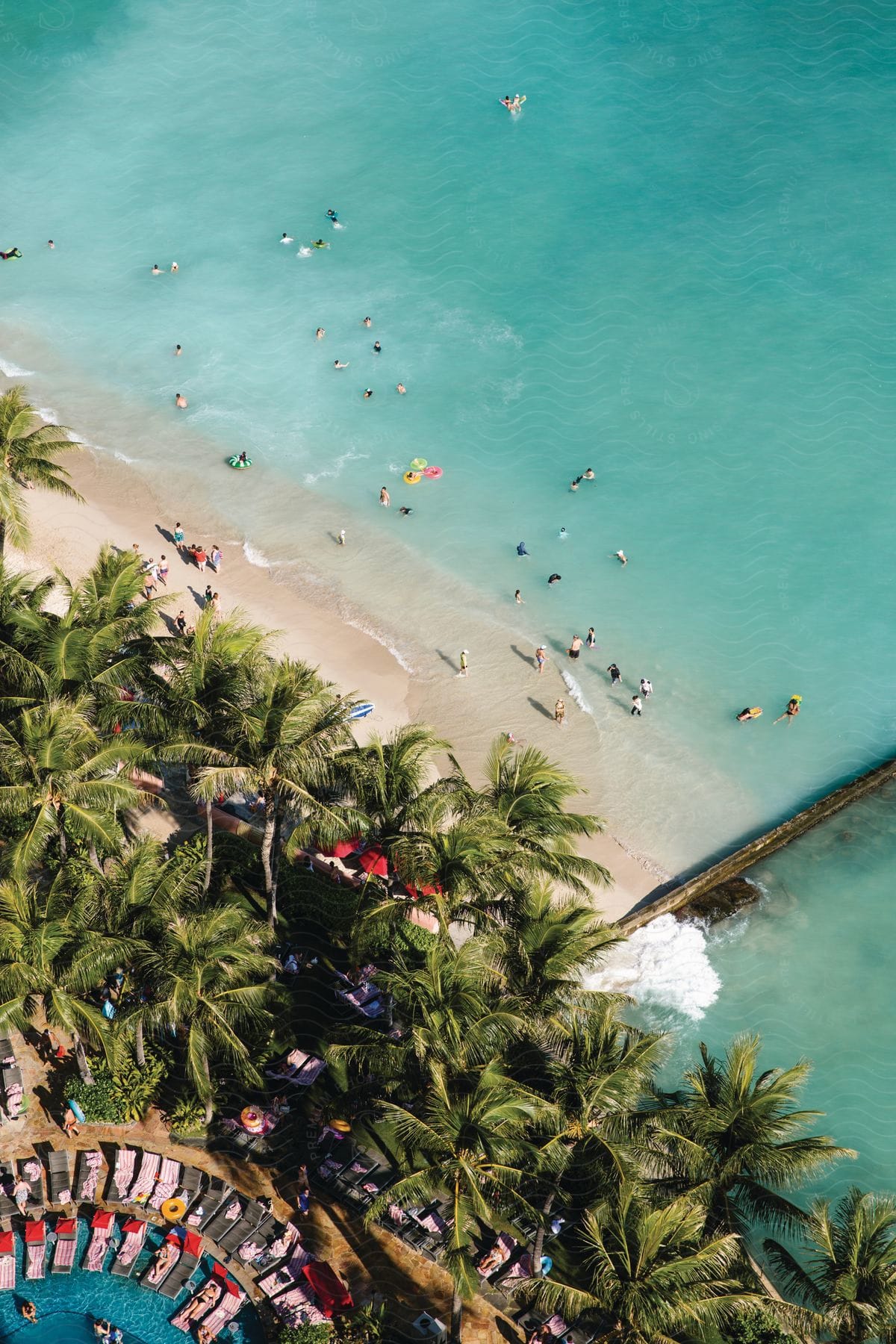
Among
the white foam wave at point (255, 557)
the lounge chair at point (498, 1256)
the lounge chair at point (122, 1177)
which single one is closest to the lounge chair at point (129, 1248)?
the lounge chair at point (122, 1177)

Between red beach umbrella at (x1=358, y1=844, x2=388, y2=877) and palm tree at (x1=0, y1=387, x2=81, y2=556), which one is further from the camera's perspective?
palm tree at (x1=0, y1=387, x2=81, y2=556)

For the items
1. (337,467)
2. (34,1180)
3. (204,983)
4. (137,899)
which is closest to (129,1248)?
(34,1180)

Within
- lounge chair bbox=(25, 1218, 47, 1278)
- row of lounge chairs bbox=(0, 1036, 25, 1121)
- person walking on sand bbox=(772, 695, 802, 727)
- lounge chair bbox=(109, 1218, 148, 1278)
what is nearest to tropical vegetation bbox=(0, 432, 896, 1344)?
row of lounge chairs bbox=(0, 1036, 25, 1121)

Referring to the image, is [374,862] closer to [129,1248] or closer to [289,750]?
[289,750]

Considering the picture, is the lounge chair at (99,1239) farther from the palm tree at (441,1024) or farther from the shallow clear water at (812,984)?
the shallow clear water at (812,984)

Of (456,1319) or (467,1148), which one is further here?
(456,1319)

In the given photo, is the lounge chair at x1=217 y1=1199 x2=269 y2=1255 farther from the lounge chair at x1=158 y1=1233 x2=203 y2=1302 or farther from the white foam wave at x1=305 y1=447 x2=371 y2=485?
the white foam wave at x1=305 y1=447 x2=371 y2=485
